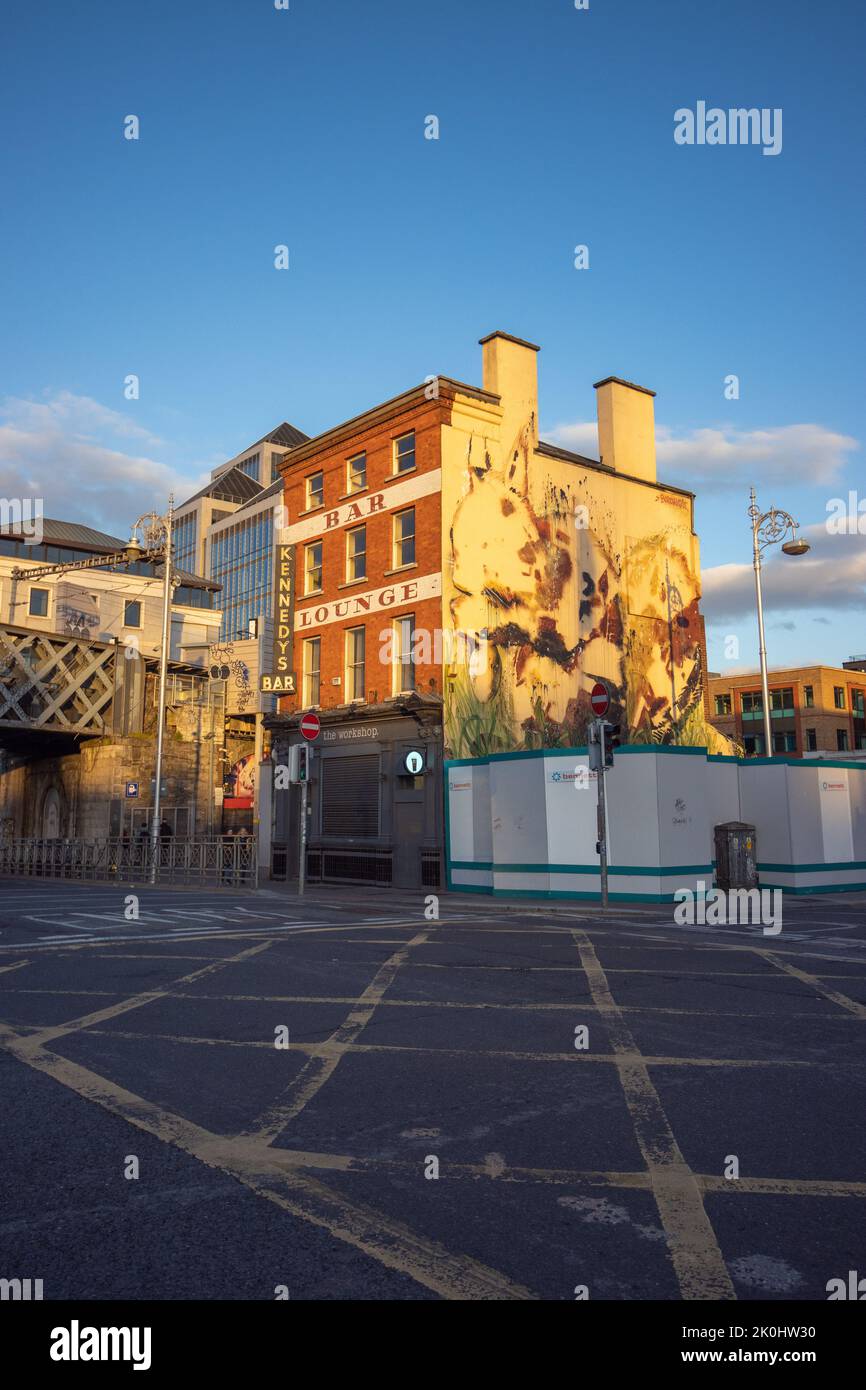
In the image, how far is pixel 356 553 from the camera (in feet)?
97.7

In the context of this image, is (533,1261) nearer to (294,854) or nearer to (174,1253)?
(174,1253)

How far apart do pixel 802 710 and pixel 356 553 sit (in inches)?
2312

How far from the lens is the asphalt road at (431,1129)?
354 centimetres

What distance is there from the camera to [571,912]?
18641 mm

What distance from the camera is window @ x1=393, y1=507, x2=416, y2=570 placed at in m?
27.7

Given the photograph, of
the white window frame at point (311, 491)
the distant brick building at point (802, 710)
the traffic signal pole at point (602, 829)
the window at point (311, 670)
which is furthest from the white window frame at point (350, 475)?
the distant brick building at point (802, 710)

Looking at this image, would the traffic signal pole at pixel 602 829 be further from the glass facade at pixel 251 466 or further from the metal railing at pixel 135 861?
the glass facade at pixel 251 466

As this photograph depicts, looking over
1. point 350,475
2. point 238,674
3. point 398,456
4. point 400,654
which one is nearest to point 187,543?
point 238,674

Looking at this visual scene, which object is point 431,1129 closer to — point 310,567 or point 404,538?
point 404,538

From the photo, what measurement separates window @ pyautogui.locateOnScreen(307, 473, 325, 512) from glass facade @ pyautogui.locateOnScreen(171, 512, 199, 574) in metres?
69.0

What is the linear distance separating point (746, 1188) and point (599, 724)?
14.5m

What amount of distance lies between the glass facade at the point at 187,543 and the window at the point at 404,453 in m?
73.3

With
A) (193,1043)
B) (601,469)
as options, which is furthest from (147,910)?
(601,469)
